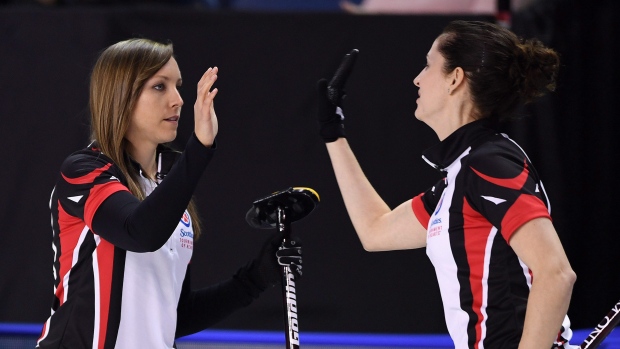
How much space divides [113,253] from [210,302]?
44 centimetres

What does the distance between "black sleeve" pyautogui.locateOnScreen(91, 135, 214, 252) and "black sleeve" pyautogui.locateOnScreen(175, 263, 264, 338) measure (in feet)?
1.60

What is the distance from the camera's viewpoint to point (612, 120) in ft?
10.6

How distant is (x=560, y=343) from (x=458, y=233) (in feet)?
1.03

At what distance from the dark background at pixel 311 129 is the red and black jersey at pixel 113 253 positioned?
4.12 feet

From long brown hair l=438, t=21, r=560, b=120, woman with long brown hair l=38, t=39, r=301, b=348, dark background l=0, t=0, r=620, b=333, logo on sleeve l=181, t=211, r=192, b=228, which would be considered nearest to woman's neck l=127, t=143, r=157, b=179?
woman with long brown hair l=38, t=39, r=301, b=348

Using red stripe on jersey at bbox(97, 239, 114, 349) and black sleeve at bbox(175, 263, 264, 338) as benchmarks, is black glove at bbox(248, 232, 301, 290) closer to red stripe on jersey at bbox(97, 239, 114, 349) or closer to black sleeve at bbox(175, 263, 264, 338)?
black sleeve at bbox(175, 263, 264, 338)

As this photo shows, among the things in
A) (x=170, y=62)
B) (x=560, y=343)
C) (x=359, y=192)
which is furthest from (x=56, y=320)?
(x=560, y=343)

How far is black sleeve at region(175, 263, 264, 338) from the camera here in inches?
90.0

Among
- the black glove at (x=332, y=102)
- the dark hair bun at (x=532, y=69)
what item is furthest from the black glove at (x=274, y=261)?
the dark hair bun at (x=532, y=69)

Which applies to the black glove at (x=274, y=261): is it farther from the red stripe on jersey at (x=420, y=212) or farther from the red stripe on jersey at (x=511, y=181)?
the red stripe on jersey at (x=511, y=181)

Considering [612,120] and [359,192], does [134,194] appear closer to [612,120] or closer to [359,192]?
[359,192]

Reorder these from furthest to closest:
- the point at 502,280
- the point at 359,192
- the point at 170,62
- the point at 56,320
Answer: the point at 359,192 < the point at 170,62 < the point at 56,320 < the point at 502,280

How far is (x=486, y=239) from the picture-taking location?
182 centimetres

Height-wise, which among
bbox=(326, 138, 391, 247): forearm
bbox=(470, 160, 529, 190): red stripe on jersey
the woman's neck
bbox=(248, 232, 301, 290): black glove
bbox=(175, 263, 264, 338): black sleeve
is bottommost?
bbox=(175, 263, 264, 338): black sleeve
